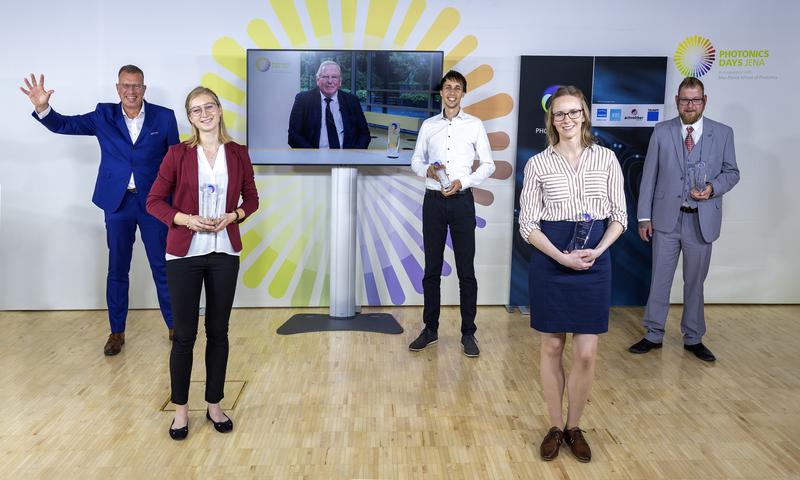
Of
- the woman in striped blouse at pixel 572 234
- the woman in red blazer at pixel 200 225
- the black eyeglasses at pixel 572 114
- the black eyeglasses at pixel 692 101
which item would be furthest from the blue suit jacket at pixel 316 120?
the black eyeglasses at pixel 572 114

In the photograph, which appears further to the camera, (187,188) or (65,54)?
(65,54)

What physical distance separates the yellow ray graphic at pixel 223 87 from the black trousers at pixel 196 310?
7.98 feet

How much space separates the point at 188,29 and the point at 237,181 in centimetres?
252

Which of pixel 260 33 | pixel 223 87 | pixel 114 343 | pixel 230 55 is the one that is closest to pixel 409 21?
pixel 260 33

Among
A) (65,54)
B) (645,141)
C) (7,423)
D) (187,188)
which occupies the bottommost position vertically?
(7,423)

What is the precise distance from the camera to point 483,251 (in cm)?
585

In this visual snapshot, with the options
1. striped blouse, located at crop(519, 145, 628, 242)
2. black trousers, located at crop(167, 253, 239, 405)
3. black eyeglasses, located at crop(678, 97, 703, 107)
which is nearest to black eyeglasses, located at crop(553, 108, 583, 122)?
striped blouse, located at crop(519, 145, 628, 242)

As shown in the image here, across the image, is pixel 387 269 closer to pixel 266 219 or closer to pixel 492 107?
pixel 266 219

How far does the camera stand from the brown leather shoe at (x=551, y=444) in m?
3.28

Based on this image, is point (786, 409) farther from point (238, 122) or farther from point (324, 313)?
point (238, 122)

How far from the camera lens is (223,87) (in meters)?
5.54

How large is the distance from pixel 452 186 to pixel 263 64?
170cm

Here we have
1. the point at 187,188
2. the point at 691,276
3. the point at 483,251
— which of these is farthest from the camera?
the point at 483,251

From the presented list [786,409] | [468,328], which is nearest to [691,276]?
[786,409]
